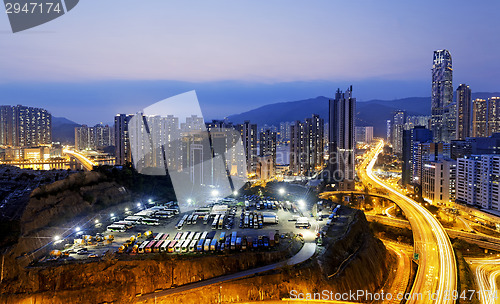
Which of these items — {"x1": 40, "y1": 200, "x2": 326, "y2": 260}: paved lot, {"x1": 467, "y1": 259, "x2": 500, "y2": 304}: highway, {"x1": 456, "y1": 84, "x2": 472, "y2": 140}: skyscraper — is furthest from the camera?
{"x1": 456, "y1": 84, "x2": 472, "y2": 140}: skyscraper

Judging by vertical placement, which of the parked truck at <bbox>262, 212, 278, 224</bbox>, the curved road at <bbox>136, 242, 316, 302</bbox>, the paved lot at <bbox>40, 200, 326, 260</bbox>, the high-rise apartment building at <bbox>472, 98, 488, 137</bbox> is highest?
the high-rise apartment building at <bbox>472, 98, 488, 137</bbox>

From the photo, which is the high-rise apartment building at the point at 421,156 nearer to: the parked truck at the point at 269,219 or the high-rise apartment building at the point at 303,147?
the high-rise apartment building at the point at 303,147

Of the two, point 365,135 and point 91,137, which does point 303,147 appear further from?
point 365,135

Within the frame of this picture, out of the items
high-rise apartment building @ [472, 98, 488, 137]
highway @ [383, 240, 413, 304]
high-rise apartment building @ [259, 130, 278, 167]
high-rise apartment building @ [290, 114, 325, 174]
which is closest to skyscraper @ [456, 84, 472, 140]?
high-rise apartment building @ [472, 98, 488, 137]

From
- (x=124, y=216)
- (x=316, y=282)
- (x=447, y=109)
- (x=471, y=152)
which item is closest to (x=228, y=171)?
(x=124, y=216)
